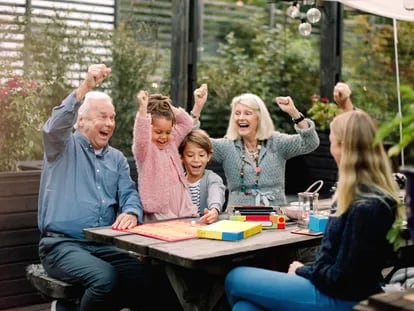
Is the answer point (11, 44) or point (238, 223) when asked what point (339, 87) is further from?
point (11, 44)

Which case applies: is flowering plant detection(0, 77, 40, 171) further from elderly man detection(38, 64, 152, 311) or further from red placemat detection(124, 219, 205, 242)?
red placemat detection(124, 219, 205, 242)

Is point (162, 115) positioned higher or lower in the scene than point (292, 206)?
higher

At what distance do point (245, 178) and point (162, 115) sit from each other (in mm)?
648

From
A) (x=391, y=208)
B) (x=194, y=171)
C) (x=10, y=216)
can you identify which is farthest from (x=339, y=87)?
(x=10, y=216)

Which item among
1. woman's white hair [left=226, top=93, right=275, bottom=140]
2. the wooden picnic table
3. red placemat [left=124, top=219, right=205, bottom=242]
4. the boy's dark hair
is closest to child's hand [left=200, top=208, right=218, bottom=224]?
red placemat [left=124, top=219, right=205, bottom=242]

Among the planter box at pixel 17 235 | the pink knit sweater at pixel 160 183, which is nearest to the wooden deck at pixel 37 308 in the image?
the planter box at pixel 17 235

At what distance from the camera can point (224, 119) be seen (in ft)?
23.6

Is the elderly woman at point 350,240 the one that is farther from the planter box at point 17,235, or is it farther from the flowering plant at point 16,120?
the flowering plant at point 16,120

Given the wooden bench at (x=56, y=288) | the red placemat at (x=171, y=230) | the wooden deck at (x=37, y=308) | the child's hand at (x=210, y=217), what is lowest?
the wooden deck at (x=37, y=308)

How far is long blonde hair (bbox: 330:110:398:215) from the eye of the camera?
9.50 ft

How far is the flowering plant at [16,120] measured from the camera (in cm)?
473

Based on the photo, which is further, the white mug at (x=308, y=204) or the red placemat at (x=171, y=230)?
the white mug at (x=308, y=204)

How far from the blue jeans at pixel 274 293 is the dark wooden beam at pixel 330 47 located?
4697 mm

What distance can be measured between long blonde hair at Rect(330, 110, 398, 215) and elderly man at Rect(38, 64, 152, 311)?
1.14 metres
